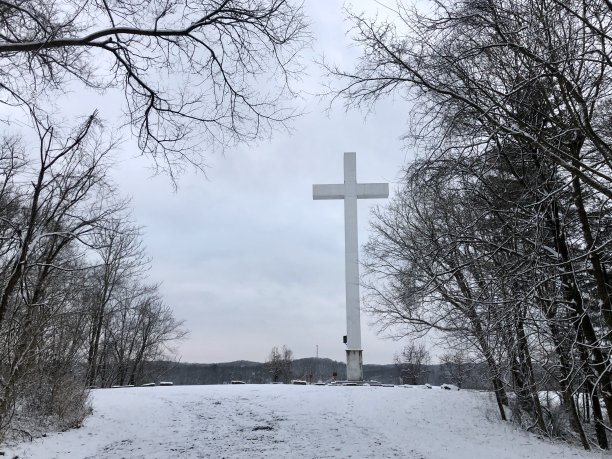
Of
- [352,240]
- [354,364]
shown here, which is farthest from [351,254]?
[354,364]

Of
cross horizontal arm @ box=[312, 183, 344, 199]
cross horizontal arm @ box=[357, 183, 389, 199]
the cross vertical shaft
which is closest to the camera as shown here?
the cross vertical shaft

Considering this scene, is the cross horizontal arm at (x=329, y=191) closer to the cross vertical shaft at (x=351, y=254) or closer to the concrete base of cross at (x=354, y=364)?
the cross vertical shaft at (x=351, y=254)

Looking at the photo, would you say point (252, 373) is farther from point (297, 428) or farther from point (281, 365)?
point (297, 428)

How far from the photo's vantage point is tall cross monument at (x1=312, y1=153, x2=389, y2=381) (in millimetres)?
20406

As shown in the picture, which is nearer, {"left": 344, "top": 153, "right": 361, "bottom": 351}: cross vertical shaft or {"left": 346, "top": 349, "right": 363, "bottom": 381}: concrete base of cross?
{"left": 346, "top": 349, "right": 363, "bottom": 381}: concrete base of cross

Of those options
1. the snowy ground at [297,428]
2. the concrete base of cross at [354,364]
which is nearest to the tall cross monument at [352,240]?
the concrete base of cross at [354,364]

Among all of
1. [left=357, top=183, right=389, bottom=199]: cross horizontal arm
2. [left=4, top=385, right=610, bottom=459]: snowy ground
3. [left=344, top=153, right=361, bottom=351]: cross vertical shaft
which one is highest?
[left=357, top=183, right=389, bottom=199]: cross horizontal arm

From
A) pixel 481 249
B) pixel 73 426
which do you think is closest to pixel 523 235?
pixel 481 249

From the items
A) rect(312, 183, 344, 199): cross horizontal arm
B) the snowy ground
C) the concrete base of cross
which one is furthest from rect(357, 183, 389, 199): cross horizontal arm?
→ the snowy ground

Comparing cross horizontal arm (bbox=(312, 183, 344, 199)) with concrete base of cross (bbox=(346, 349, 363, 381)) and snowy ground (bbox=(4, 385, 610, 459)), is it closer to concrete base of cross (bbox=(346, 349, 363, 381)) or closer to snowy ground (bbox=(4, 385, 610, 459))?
concrete base of cross (bbox=(346, 349, 363, 381))

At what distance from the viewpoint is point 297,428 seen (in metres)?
10.4

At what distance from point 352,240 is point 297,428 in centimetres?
1199

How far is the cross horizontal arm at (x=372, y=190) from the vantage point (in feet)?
72.4

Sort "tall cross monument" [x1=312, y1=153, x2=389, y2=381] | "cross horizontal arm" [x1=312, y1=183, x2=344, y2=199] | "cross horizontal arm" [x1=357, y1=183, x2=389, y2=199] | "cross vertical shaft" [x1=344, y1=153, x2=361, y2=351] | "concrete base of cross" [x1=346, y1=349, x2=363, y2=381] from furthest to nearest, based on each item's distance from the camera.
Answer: "cross horizontal arm" [x1=312, y1=183, x2=344, y2=199] → "cross horizontal arm" [x1=357, y1=183, x2=389, y2=199] → "cross vertical shaft" [x1=344, y1=153, x2=361, y2=351] → "tall cross monument" [x1=312, y1=153, x2=389, y2=381] → "concrete base of cross" [x1=346, y1=349, x2=363, y2=381]
